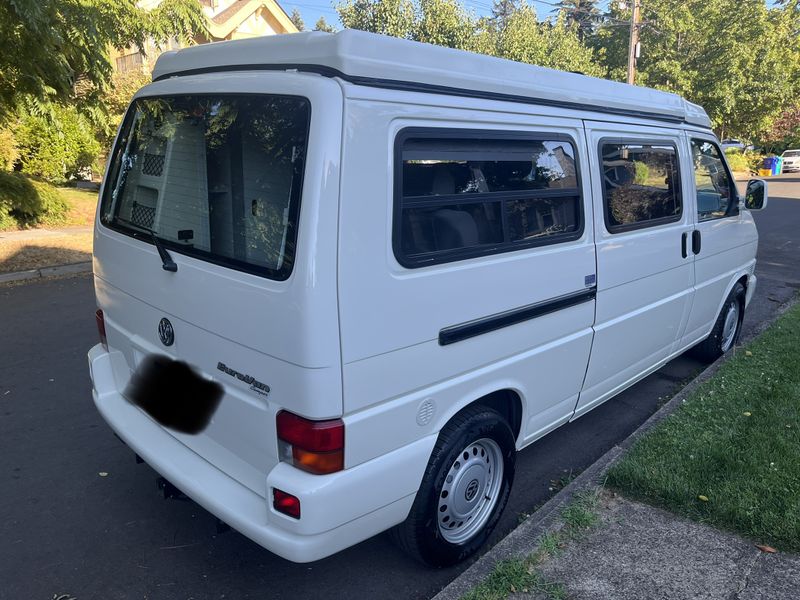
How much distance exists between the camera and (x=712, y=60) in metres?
27.2

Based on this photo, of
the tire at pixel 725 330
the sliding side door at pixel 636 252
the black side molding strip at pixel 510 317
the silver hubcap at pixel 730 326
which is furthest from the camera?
the silver hubcap at pixel 730 326

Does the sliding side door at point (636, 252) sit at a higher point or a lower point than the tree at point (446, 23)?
lower

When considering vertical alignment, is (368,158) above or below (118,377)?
above

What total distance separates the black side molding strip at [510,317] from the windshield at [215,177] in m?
0.81

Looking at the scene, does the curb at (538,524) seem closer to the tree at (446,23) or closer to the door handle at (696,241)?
the door handle at (696,241)

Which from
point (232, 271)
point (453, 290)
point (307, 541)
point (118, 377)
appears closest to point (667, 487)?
point (453, 290)

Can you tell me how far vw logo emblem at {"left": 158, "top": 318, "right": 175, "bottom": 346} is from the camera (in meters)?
2.73

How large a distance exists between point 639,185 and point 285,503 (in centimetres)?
296

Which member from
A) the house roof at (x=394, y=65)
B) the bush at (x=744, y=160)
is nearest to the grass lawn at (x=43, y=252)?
the house roof at (x=394, y=65)

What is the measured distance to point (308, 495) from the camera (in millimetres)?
2213

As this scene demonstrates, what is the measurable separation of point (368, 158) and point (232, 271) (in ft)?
2.28

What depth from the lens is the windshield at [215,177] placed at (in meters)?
2.29

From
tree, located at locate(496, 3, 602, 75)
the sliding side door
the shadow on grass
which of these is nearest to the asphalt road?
the sliding side door

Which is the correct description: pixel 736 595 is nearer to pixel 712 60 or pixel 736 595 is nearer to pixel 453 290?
pixel 453 290
